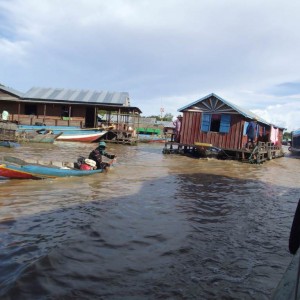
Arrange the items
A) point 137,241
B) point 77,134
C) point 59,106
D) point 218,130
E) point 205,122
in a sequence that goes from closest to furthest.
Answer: point 137,241, point 205,122, point 218,130, point 77,134, point 59,106

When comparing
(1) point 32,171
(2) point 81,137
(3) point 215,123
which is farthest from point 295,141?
(1) point 32,171

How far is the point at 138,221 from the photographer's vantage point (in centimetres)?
654

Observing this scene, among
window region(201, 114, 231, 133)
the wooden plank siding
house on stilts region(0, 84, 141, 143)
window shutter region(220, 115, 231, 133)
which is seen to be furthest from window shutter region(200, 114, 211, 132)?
house on stilts region(0, 84, 141, 143)

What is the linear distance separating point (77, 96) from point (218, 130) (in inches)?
594

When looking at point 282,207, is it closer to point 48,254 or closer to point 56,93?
point 48,254

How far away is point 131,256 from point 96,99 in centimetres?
2608

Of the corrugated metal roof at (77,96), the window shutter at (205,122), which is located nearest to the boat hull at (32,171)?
the window shutter at (205,122)

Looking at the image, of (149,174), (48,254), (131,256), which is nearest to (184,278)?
(131,256)

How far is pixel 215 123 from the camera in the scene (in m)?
21.1

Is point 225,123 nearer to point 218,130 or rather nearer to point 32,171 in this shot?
point 218,130

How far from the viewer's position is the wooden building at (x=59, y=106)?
29094mm

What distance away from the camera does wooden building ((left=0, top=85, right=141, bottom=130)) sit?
95.5 ft

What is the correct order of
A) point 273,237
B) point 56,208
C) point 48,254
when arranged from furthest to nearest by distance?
point 56,208 → point 273,237 → point 48,254

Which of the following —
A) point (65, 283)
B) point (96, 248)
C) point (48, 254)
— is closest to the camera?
point (65, 283)
